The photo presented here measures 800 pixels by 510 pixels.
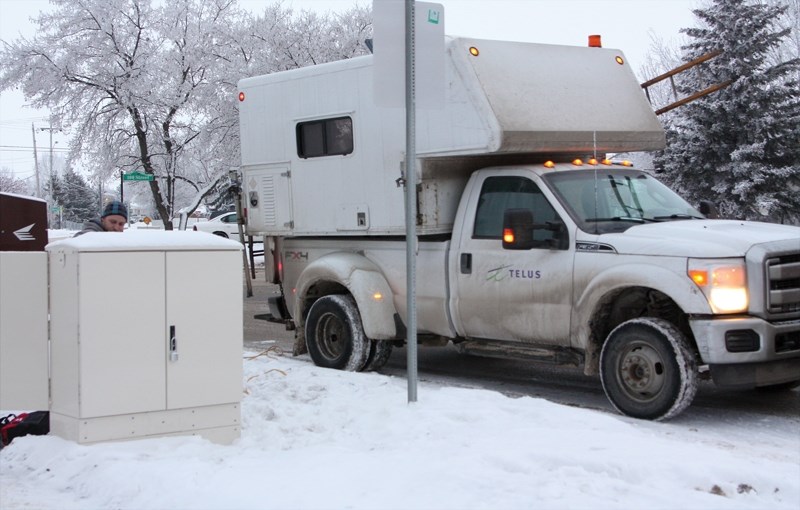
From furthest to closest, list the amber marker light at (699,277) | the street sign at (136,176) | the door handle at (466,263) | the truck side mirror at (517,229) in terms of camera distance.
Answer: the street sign at (136,176), the door handle at (466,263), the truck side mirror at (517,229), the amber marker light at (699,277)

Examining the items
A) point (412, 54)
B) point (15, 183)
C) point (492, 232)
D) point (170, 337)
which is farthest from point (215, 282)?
point (15, 183)

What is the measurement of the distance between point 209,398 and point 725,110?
61.4 ft

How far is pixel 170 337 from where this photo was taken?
21.3 ft

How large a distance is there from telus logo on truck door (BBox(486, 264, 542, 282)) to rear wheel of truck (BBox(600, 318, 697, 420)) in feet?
3.19

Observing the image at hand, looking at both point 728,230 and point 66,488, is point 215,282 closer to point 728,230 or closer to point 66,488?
point 66,488

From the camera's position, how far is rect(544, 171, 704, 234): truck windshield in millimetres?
8430

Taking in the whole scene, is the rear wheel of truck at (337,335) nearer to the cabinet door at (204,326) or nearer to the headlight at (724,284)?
the cabinet door at (204,326)

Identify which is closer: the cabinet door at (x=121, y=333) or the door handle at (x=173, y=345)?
the cabinet door at (x=121, y=333)

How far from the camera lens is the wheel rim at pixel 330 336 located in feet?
33.8

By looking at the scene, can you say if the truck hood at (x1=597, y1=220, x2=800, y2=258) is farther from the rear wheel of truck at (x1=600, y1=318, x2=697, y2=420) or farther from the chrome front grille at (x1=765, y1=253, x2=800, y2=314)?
the rear wheel of truck at (x1=600, y1=318, x2=697, y2=420)

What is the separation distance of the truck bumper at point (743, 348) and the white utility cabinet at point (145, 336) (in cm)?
347

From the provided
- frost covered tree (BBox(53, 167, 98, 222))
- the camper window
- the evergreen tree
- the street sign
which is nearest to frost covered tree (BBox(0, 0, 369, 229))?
the street sign

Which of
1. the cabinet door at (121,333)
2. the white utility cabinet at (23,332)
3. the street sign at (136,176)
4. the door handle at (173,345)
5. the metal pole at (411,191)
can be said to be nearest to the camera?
the cabinet door at (121,333)

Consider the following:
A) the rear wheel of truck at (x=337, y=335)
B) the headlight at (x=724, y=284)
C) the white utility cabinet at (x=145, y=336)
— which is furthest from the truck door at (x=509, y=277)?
the white utility cabinet at (x=145, y=336)
